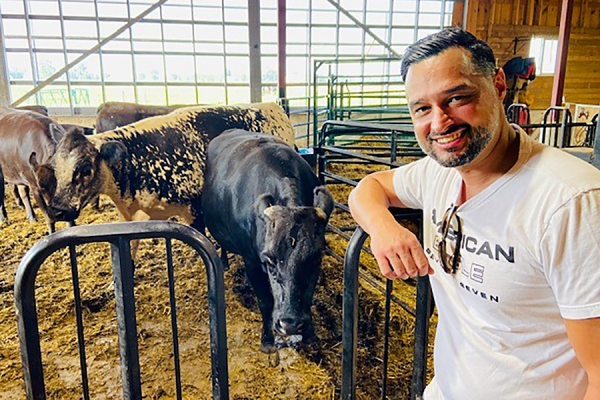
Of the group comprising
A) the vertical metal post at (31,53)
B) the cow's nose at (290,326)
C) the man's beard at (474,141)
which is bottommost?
the cow's nose at (290,326)

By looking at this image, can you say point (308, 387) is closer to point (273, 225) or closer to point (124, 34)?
point (273, 225)

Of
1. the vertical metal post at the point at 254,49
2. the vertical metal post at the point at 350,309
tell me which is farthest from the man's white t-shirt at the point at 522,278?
the vertical metal post at the point at 254,49

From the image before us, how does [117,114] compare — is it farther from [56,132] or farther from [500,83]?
[500,83]

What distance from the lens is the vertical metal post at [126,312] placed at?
1.03 metres

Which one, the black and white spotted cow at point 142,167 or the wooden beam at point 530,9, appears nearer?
the black and white spotted cow at point 142,167

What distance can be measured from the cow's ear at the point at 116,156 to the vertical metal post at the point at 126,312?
89.2 inches

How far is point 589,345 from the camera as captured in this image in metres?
0.72

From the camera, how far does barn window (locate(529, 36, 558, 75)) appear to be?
11750 mm

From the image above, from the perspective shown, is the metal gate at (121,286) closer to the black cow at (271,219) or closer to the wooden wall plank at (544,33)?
the black cow at (271,219)

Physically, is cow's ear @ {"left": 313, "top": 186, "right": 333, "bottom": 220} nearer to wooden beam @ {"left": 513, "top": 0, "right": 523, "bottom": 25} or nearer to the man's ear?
the man's ear

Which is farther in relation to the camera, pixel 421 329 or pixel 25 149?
pixel 25 149

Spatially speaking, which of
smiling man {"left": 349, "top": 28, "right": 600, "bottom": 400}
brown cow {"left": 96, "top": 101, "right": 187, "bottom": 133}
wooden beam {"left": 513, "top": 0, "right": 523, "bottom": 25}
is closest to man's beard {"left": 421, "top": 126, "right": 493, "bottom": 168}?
smiling man {"left": 349, "top": 28, "right": 600, "bottom": 400}

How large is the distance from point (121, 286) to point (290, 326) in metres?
1.01

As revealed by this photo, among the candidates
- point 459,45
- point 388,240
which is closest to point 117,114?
point 388,240
